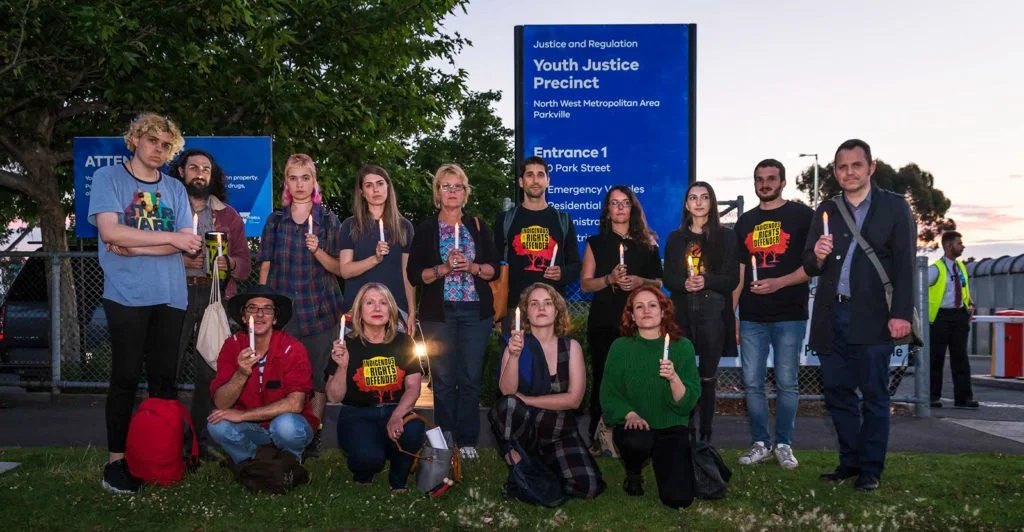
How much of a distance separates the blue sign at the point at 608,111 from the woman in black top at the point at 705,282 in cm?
253

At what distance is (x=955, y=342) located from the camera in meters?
11.0

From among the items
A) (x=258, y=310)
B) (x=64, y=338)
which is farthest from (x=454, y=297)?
(x=64, y=338)

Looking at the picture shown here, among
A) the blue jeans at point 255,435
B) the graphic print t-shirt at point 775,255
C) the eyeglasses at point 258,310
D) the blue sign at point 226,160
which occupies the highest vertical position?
the blue sign at point 226,160

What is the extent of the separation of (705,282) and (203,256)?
3.36 metres

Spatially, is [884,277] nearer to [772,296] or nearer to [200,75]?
[772,296]

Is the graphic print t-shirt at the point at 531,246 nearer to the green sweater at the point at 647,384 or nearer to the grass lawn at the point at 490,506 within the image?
the green sweater at the point at 647,384

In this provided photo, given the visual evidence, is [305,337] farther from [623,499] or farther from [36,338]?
[36,338]

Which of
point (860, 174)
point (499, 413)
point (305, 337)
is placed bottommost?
point (499, 413)

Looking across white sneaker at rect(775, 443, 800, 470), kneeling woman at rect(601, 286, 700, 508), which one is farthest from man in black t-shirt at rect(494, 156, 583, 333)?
white sneaker at rect(775, 443, 800, 470)

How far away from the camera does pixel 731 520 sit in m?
4.88

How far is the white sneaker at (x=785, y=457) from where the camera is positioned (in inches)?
250

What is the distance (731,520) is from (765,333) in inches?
73.0

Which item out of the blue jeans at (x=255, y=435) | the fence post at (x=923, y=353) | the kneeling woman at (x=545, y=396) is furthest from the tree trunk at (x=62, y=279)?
the fence post at (x=923, y=353)

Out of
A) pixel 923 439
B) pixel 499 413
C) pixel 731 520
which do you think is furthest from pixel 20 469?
pixel 923 439
